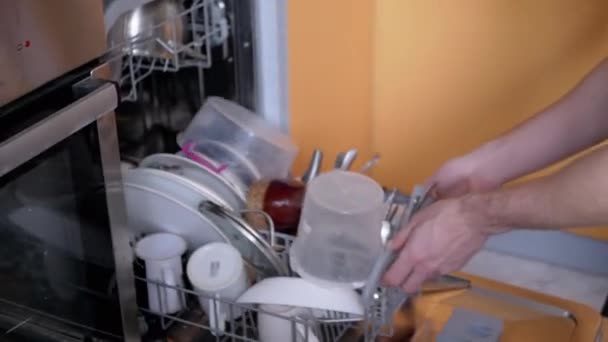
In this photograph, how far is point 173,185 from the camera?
120 centimetres

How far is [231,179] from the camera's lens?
51.1 inches

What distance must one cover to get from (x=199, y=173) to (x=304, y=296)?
0.31 meters

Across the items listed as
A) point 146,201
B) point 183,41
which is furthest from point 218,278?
point 183,41

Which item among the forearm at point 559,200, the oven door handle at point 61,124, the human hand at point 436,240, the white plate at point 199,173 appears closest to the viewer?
the oven door handle at point 61,124

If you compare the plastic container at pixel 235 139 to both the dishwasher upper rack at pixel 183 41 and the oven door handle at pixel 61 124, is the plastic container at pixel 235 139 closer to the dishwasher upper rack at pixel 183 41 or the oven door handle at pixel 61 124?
the dishwasher upper rack at pixel 183 41

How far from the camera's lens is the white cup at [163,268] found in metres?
1.15

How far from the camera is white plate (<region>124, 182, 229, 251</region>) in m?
1.19

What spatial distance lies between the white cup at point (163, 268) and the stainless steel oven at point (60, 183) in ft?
0.37

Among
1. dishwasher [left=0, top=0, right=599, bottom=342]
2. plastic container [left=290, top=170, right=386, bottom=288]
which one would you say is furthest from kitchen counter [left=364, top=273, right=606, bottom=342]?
plastic container [left=290, top=170, right=386, bottom=288]

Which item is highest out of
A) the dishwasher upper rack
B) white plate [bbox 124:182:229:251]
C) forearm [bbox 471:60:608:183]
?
the dishwasher upper rack

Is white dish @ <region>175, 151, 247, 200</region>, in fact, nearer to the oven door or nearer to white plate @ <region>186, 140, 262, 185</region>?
white plate @ <region>186, 140, 262, 185</region>

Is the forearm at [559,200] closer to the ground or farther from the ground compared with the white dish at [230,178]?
farther from the ground

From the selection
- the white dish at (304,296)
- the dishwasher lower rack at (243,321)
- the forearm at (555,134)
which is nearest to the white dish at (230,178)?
the dishwasher lower rack at (243,321)

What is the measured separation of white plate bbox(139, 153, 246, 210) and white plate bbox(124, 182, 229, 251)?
0.22ft
